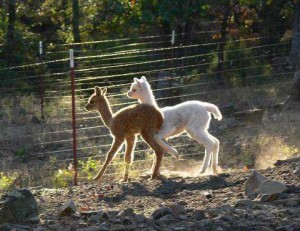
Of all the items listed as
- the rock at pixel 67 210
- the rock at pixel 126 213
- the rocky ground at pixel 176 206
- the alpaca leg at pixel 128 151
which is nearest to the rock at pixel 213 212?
the rocky ground at pixel 176 206

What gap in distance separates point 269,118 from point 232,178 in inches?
284

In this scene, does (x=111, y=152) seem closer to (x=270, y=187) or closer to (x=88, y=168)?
(x=88, y=168)

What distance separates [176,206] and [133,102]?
796 centimetres

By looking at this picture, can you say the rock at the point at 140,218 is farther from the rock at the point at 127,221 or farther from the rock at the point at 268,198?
the rock at the point at 268,198

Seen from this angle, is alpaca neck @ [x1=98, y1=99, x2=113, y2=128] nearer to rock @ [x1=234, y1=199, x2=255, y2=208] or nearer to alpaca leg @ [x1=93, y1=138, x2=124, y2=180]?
alpaca leg @ [x1=93, y1=138, x2=124, y2=180]

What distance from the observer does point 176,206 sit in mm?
8305

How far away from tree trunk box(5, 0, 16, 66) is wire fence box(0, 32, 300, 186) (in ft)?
2.87

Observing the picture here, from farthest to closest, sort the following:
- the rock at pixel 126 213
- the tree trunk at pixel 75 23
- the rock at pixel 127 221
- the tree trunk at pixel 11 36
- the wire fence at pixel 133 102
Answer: the tree trunk at pixel 75 23 → the tree trunk at pixel 11 36 → the wire fence at pixel 133 102 → the rock at pixel 126 213 → the rock at pixel 127 221

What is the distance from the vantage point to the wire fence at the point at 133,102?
15.5 metres

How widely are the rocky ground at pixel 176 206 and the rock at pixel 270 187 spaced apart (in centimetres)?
7

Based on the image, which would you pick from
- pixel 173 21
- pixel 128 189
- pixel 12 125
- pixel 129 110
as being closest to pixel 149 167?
pixel 129 110

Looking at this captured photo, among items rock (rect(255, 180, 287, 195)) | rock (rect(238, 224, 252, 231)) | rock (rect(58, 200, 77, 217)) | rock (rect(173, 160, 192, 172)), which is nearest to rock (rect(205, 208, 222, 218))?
rock (rect(238, 224, 252, 231))

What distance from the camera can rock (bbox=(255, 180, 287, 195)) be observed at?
902 cm

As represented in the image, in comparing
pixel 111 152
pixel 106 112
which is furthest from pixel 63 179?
pixel 106 112
